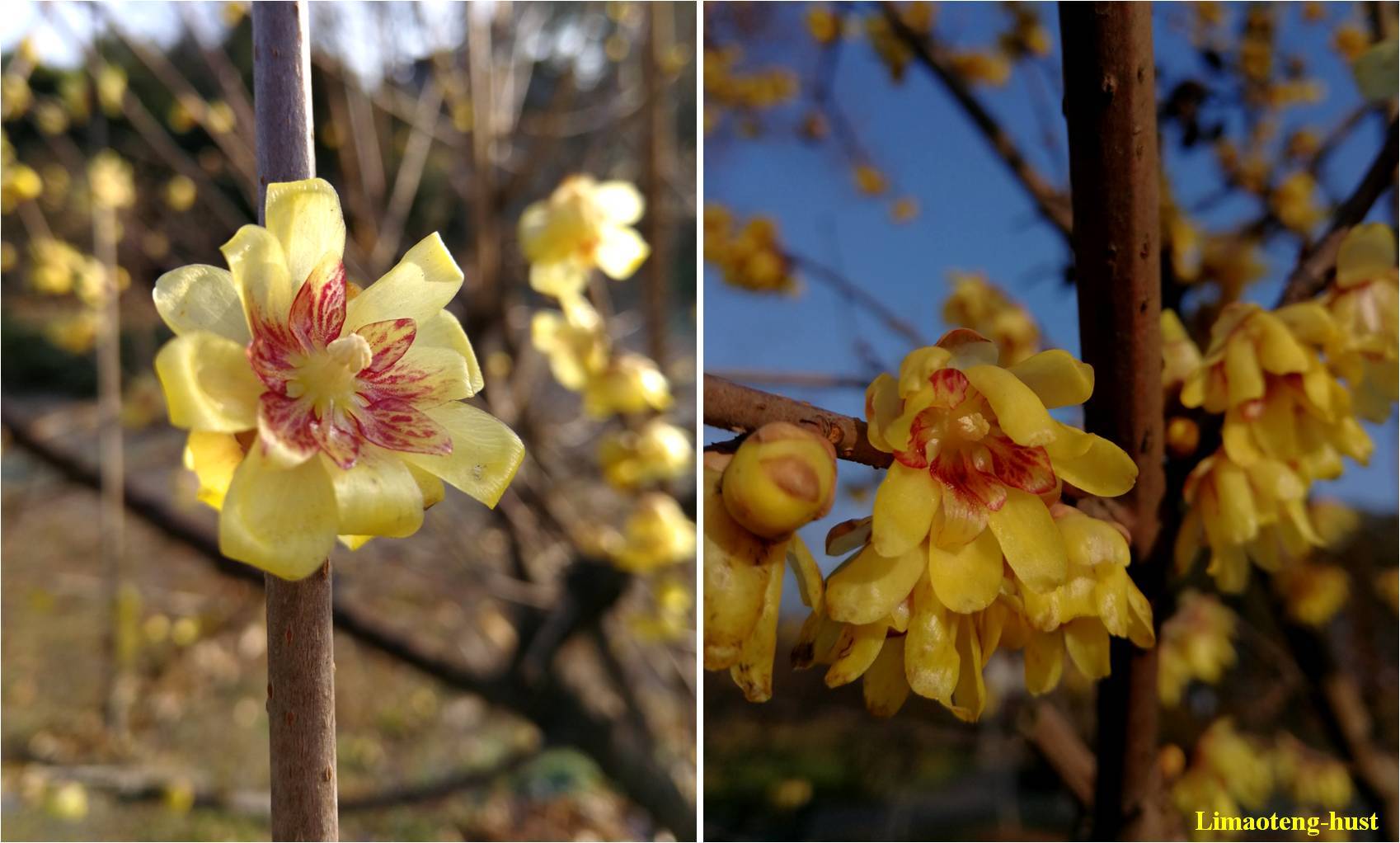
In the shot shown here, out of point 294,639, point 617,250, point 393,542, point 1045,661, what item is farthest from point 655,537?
point 393,542

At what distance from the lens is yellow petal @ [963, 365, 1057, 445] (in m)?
0.29

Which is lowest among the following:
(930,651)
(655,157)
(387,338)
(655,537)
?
Result: (655,537)

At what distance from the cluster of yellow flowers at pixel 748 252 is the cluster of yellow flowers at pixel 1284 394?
0.41 metres

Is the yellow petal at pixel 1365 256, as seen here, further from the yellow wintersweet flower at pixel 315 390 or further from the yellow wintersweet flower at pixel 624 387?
the yellow wintersweet flower at pixel 624 387

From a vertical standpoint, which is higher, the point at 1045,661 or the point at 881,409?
the point at 881,409

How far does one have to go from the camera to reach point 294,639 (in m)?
0.25

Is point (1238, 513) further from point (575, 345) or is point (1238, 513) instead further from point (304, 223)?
point (575, 345)

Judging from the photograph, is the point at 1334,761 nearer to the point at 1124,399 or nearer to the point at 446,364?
the point at 1124,399

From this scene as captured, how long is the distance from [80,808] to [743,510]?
156 cm

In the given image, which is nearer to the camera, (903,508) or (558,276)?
(903,508)

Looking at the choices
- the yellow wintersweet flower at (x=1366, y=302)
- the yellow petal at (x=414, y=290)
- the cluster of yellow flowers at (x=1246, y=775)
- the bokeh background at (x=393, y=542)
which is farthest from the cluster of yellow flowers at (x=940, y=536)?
the bokeh background at (x=393, y=542)

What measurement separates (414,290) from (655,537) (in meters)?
0.84

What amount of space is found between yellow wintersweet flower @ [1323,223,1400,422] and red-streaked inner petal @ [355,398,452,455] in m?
0.43

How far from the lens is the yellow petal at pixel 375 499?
245mm
